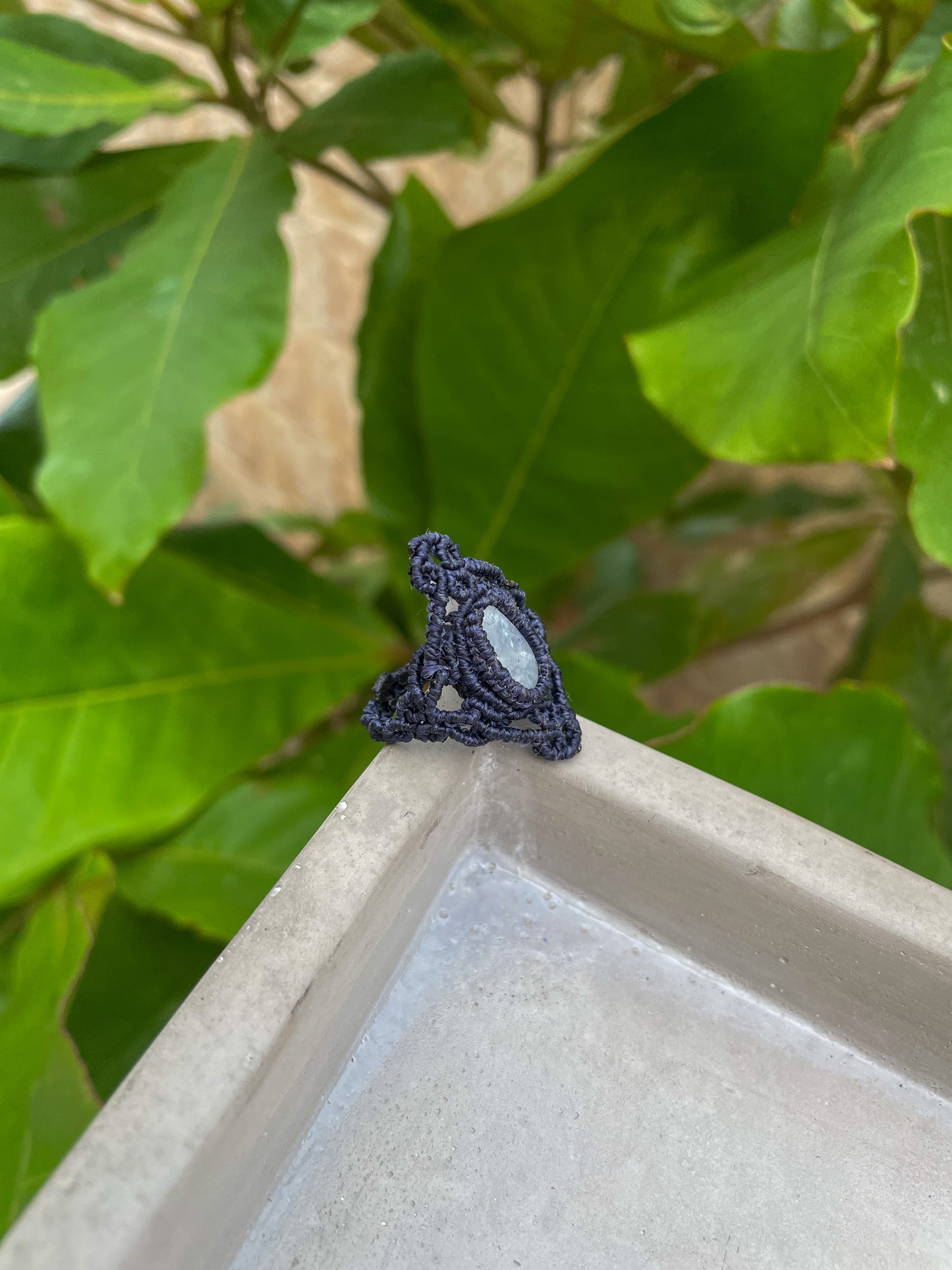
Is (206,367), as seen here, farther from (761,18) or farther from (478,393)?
(761,18)

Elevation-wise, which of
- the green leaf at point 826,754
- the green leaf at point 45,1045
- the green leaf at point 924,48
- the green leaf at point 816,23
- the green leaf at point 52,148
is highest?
the green leaf at point 816,23

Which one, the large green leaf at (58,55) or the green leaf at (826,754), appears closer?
the green leaf at (826,754)

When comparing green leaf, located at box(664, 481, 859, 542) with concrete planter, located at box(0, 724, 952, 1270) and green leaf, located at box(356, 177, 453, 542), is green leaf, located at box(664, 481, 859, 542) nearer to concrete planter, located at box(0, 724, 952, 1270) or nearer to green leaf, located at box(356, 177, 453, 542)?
green leaf, located at box(356, 177, 453, 542)

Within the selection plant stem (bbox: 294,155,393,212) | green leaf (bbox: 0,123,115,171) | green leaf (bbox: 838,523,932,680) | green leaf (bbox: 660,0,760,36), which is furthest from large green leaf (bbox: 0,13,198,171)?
green leaf (bbox: 838,523,932,680)

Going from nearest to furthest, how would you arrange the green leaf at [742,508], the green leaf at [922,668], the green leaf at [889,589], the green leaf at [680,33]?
the green leaf at [680,33]
the green leaf at [922,668]
the green leaf at [889,589]
the green leaf at [742,508]

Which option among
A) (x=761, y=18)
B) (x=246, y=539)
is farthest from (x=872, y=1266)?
(x=246, y=539)

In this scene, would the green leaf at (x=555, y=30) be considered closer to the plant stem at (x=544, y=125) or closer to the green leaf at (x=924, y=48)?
the plant stem at (x=544, y=125)

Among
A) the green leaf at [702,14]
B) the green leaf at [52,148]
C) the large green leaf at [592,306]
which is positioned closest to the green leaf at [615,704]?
the large green leaf at [592,306]
